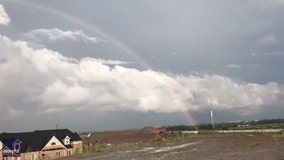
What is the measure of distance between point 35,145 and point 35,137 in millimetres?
3686

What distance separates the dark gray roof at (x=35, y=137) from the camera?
94.4 m

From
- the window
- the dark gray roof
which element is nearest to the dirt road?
the dark gray roof

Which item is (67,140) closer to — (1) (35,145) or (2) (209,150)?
(1) (35,145)

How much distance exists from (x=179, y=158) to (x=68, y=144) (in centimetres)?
6977

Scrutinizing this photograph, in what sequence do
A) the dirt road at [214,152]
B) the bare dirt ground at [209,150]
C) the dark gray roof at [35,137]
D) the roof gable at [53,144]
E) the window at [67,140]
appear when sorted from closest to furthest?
the dirt road at [214,152] → the bare dirt ground at [209,150] → the dark gray roof at [35,137] → the roof gable at [53,144] → the window at [67,140]

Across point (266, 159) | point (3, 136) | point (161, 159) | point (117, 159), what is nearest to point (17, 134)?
point (3, 136)

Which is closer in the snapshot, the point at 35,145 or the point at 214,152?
the point at 214,152

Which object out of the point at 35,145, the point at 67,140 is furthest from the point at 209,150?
the point at 67,140

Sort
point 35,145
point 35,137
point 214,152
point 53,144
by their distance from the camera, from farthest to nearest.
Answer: point 35,137
point 53,144
point 35,145
point 214,152

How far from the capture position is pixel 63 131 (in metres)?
106

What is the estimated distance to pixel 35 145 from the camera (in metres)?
94.9

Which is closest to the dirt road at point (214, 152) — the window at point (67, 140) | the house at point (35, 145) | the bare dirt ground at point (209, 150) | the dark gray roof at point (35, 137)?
the bare dirt ground at point (209, 150)

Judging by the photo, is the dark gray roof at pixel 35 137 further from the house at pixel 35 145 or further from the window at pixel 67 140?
the window at pixel 67 140

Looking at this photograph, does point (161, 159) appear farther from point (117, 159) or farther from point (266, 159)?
point (266, 159)
